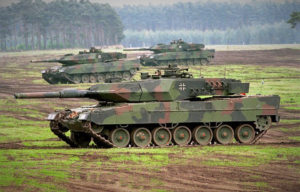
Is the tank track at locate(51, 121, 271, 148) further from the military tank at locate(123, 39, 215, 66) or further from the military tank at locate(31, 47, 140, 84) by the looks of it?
the military tank at locate(123, 39, 215, 66)

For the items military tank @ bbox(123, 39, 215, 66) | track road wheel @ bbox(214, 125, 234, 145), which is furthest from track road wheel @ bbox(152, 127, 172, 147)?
military tank @ bbox(123, 39, 215, 66)

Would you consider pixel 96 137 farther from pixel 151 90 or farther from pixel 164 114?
pixel 151 90

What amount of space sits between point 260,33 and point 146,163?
376 feet

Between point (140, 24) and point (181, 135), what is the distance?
129053 mm

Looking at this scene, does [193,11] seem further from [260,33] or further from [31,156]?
[31,156]

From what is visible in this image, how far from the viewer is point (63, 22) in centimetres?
11344

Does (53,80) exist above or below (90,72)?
below

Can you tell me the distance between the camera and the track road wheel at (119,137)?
75.2 ft

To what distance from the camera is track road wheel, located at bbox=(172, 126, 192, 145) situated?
936 inches

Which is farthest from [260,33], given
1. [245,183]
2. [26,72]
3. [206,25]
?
[245,183]

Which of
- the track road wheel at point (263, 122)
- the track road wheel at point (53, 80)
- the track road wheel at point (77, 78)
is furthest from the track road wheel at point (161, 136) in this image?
the track road wheel at point (77, 78)

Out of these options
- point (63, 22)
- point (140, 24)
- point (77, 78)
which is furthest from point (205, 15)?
point (77, 78)

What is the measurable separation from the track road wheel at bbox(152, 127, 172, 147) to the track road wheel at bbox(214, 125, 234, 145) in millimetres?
1998

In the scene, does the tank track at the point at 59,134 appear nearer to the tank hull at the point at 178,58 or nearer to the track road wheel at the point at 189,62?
the tank hull at the point at 178,58
